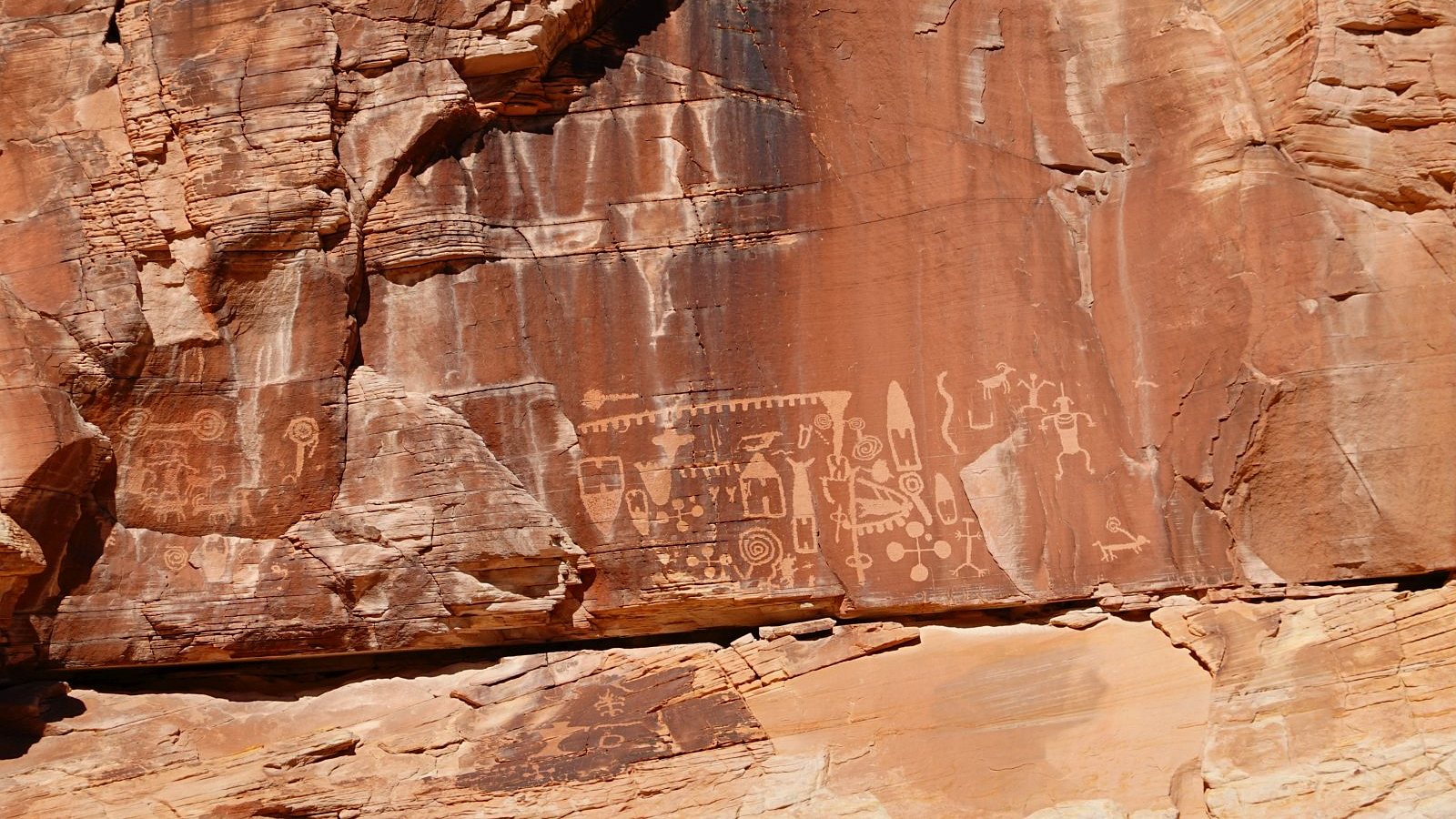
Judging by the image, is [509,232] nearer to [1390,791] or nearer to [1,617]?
[1,617]

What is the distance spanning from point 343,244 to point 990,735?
12.3 ft

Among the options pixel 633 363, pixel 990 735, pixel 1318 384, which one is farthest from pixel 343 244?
pixel 1318 384

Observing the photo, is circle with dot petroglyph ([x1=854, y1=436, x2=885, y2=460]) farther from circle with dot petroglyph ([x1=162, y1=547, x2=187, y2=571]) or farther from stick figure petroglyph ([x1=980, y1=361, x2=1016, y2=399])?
circle with dot petroglyph ([x1=162, y1=547, x2=187, y2=571])

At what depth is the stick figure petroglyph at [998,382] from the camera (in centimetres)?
554

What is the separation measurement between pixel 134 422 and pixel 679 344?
8.70 feet

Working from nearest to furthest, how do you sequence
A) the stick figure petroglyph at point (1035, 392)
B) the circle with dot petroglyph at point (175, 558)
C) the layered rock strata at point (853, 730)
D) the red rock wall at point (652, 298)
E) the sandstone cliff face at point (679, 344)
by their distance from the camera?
the layered rock strata at point (853, 730)
the sandstone cliff face at point (679, 344)
the red rock wall at point (652, 298)
the stick figure petroglyph at point (1035, 392)
the circle with dot petroglyph at point (175, 558)

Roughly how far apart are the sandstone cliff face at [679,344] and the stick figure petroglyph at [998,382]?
19 mm

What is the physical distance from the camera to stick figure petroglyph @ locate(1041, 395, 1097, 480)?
17.9 feet

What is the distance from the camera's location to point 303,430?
5781mm

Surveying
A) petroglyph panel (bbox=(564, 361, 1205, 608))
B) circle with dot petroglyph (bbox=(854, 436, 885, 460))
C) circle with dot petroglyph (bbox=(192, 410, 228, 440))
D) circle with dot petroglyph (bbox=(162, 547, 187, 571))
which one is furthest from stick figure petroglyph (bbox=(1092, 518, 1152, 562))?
circle with dot petroglyph (bbox=(162, 547, 187, 571))

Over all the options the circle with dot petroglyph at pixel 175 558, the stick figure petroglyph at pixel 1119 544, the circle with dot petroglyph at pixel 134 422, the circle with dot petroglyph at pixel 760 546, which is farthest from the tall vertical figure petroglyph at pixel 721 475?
the circle with dot petroglyph at pixel 134 422

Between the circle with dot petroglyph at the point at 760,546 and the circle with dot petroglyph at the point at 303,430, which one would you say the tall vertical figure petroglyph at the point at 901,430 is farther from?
the circle with dot petroglyph at the point at 303,430

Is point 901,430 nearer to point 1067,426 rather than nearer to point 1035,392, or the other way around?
point 1035,392

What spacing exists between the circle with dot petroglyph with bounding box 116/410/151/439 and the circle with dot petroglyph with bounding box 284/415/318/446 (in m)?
0.68
